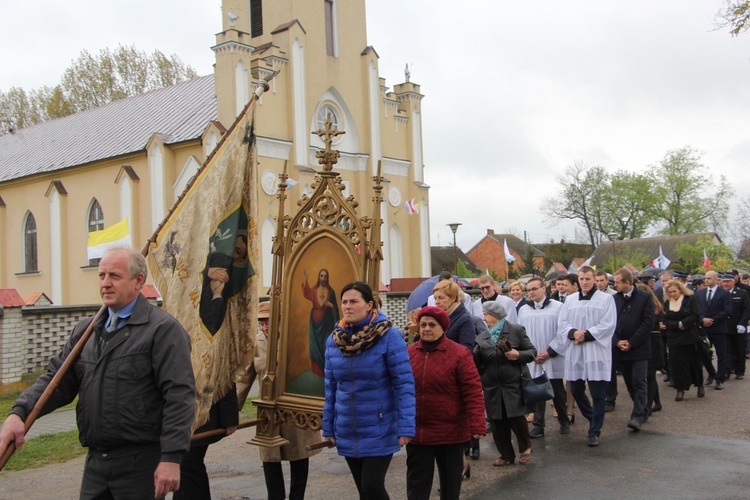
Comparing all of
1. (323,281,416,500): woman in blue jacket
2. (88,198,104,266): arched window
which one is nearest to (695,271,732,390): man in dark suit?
(323,281,416,500): woman in blue jacket

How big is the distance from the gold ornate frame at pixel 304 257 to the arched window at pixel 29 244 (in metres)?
32.2

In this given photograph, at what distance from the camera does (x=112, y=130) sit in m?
34.5

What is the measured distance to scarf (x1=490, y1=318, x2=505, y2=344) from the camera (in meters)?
7.86

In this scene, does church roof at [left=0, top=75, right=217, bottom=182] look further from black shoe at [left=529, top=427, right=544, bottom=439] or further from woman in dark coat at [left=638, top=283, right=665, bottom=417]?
black shoe at [left=529, top=427, right=544, bottom=439]

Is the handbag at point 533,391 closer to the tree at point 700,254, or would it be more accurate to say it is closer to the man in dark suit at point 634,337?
the man in dark suit at point 634,337

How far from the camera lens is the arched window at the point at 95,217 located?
3128 cm

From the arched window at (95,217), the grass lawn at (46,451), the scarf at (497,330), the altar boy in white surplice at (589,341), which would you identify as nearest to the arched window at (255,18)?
the arched window at (95,217)

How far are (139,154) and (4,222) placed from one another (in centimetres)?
1100

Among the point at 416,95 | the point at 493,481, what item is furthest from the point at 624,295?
the point at 416,95

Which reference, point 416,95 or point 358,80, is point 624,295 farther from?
point 416,95

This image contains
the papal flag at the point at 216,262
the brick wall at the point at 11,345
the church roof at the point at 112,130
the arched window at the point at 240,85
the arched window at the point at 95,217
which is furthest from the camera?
the arched window at the point at 95,217

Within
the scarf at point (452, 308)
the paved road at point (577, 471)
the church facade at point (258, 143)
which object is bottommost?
the paved road at point (577, 471)

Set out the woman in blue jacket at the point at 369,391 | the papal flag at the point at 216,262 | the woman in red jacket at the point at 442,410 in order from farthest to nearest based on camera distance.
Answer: the woman in red jacket at the point at 442,410 → the papal flag at the point at 216,262 → the woman in blue jacket at the point at 369,391

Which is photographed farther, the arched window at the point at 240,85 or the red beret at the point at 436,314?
the arched window at the point at 240,85
